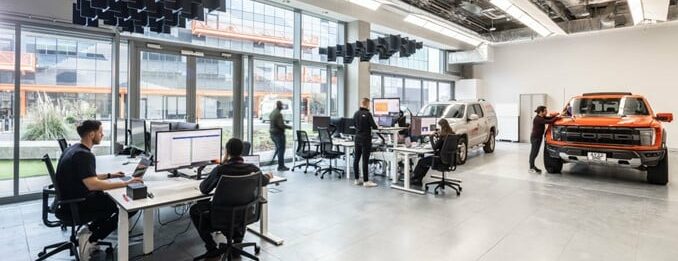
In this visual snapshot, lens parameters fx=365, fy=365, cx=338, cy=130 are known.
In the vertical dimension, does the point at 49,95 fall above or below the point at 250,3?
below

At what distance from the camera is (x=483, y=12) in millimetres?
10250

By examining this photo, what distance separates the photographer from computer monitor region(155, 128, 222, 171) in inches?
123

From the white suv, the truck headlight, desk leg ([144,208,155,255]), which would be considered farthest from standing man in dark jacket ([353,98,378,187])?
the truck headlight

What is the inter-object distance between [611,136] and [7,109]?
8710 mm

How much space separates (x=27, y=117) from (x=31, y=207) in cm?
129

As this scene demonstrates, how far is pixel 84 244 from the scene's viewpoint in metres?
2.93

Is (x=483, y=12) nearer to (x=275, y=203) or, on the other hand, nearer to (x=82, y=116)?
(x=275, y=203)

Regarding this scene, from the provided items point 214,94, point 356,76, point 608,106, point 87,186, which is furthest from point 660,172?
point 214,94

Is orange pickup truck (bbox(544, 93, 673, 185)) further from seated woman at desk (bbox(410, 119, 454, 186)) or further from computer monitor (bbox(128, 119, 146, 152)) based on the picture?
computer monitor (bbox(128, 119, 146, 152))

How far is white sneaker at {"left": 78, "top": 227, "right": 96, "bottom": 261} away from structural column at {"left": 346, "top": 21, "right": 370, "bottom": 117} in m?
6.85

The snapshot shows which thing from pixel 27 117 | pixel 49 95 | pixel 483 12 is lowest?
pixel 27 117

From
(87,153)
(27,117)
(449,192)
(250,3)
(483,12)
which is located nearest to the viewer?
(87,153)

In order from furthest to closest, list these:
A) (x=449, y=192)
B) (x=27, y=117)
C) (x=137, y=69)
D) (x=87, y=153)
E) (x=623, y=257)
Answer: (x=137, y=69) < (x=449, y=192) < (x=27, y=117) < (x=623, y=257) < (x=87, y=153)

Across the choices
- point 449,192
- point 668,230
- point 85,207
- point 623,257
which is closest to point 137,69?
point 85,207
